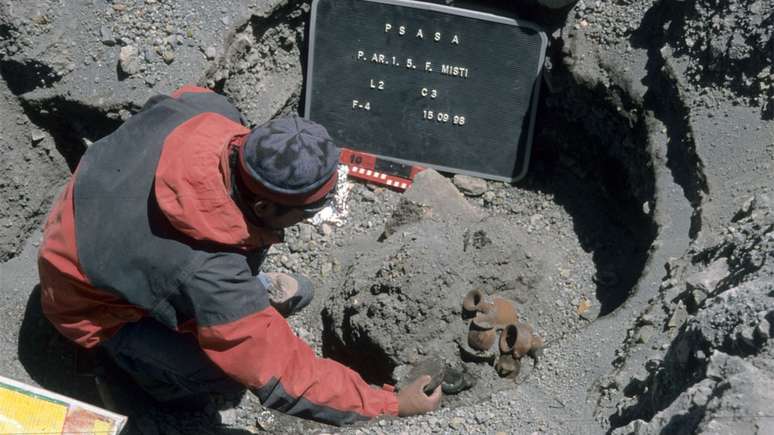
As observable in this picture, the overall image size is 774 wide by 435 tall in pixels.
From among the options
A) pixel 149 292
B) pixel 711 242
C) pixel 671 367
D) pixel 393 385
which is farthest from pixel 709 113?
pixel 149 292

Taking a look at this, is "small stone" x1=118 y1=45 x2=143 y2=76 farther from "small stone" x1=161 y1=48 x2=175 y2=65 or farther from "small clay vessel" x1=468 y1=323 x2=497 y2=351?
"small clay vessel" x1=468 y1=323 x2=497 y2=351

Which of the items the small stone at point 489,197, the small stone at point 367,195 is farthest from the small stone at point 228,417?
the small stone at point 489,197

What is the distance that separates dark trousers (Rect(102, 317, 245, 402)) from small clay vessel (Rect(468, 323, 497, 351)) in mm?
1081

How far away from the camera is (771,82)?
346cm

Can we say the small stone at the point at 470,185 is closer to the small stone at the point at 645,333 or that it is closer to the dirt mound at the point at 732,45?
the dirt mound at the point at 732,45

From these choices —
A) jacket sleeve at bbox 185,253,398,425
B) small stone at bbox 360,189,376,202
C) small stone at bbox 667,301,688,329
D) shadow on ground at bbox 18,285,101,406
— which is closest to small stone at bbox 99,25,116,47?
shadow on ground at bbox 18,285,101,406

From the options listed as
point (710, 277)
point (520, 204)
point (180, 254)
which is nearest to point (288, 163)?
point (180, 254)

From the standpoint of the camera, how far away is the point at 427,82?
4.41m

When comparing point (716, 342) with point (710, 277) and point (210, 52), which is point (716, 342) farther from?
point (210, 52)

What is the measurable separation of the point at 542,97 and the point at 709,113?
3.24 ft

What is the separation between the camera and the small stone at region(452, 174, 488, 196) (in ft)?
14.8

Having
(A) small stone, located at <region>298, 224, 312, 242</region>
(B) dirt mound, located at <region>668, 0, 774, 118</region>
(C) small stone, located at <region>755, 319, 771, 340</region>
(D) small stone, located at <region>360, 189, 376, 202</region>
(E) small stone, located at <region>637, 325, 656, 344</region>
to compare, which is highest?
(B) dirt mound, located at <region>668, 0, 774, 118</region>

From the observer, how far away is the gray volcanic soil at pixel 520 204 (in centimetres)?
327

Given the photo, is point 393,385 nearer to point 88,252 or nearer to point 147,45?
point 88,252
